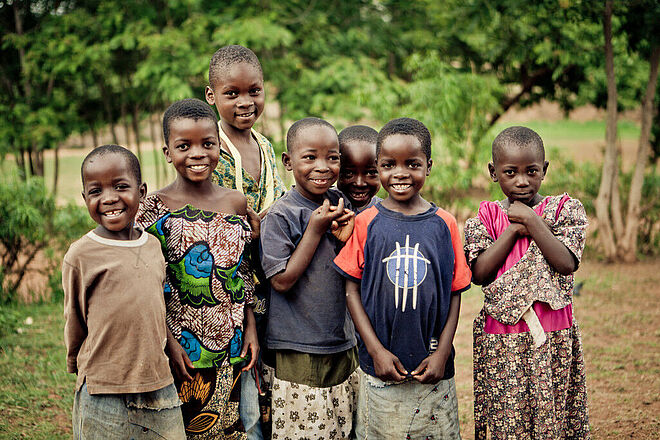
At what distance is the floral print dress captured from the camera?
2.39 m

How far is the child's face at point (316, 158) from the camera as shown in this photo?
2.41 meters

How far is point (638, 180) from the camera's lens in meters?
7.07

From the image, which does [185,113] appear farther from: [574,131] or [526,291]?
[574,131]

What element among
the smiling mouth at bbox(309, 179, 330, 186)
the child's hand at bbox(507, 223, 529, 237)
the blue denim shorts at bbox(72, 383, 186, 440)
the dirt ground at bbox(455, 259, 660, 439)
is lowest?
the dirt ground at bbox(455, 259, 660, 439)

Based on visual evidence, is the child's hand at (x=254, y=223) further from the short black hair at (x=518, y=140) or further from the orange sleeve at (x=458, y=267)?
the short black hair at (x=518, y=140)

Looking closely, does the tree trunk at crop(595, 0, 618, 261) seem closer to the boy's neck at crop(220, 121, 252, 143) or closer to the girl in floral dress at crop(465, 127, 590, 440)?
the girl in floral dress at crop(465, 127, 590, 440)

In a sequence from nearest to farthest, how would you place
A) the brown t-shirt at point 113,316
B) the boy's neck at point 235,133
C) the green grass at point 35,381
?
the brown t-shirt at point 113,316, the boy's neck at point 235,133, the green grass at point 35,381

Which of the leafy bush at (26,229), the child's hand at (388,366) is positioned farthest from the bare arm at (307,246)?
the leafy bush at (26,229)

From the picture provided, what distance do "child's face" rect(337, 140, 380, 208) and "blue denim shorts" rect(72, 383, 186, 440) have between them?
1.13m

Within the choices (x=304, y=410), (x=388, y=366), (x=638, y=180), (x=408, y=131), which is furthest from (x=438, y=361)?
(x=638, y=180)

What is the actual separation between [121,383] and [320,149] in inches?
→ 45.6

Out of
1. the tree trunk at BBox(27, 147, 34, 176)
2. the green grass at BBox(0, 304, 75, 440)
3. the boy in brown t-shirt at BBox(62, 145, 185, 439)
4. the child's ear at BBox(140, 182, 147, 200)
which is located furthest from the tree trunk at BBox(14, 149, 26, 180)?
the boy in brown t-shirt at BBox(62, 145, 185, 439)

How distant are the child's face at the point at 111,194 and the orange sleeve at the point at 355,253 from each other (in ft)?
2.64

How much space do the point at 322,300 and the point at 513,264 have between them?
798 mm
